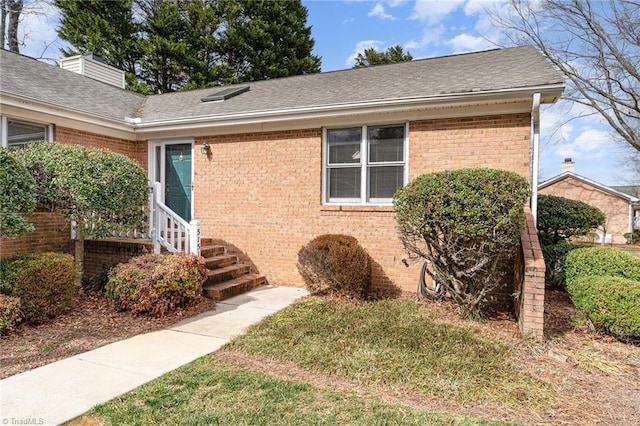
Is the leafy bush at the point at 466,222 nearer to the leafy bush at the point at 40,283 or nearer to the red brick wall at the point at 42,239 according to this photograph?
the leafy bush at the point at 40,283

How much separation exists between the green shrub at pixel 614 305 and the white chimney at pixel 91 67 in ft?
43.2

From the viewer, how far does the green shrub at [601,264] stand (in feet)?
18.4

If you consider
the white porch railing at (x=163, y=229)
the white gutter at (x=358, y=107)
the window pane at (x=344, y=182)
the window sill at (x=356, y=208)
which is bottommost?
the white porch railing at (x=163, y=229)

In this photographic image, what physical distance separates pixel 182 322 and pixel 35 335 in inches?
68.3

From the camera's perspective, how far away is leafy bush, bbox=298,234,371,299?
6367 mm

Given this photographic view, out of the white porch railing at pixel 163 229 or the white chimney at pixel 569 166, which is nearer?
the white porch railing at pixel 163 229

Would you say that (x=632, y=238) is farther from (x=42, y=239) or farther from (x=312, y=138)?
(x=42, y=239)

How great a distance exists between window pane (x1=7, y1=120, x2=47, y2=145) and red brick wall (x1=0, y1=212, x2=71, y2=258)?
4.51 feet

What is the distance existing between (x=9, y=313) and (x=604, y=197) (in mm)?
31609

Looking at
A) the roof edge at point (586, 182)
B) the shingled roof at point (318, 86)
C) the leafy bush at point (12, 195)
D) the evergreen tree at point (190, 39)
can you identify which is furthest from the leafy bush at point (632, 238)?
the leafy bush at point (12, 195)

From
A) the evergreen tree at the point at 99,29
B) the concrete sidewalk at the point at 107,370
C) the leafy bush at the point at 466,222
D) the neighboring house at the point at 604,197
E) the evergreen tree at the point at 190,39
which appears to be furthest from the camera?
the neighboring house at the point at 604,197

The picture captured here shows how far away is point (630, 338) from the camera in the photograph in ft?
15.6

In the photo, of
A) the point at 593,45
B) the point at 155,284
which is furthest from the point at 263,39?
the point at 155,284

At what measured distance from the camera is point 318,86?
8.91 meters
